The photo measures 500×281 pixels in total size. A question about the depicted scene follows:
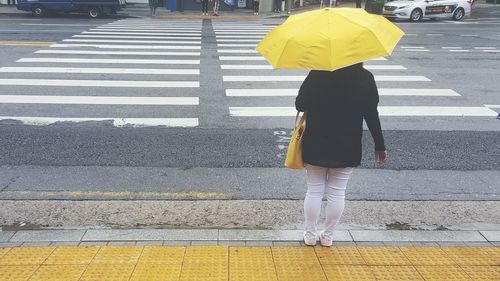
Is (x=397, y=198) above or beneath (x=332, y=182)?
beneath

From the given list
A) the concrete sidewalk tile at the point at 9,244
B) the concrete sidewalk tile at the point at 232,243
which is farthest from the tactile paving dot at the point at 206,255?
the concrete sidewalk tile at the point at 9,244

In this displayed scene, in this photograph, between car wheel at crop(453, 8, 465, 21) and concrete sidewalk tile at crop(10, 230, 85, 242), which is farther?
car wheel at crop(453, 8, 465, 21)

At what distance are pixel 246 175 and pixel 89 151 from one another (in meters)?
2.31

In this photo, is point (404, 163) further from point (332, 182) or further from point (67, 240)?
point (67, 240)

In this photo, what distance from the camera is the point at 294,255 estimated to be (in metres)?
4.00

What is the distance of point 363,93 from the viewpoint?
11.9 feet

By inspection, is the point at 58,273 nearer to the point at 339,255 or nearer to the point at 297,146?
the point at 297,146

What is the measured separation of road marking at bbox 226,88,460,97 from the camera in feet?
32.9

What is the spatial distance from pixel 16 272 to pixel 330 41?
2869 millimetres

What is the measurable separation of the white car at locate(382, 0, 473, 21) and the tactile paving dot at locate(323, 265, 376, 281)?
78.0ft

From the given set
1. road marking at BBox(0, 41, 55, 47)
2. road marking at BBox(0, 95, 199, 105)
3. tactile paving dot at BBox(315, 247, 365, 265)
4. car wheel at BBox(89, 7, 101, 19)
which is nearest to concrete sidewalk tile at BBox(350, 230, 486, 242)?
tactile paving dot at BBox(315, 247, 365, 265)

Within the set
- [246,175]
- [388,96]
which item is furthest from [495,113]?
[246,175]

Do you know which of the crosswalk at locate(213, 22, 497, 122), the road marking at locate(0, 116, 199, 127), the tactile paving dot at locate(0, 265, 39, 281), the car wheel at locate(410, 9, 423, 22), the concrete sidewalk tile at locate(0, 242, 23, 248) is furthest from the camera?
the car wheel at locate(410, 9, 423, 22)

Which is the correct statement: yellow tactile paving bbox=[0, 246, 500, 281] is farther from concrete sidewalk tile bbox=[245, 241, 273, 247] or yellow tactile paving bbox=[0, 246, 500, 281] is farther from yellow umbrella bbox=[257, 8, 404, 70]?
yellow umbrella bbox=[257, 8, 404, 70]
